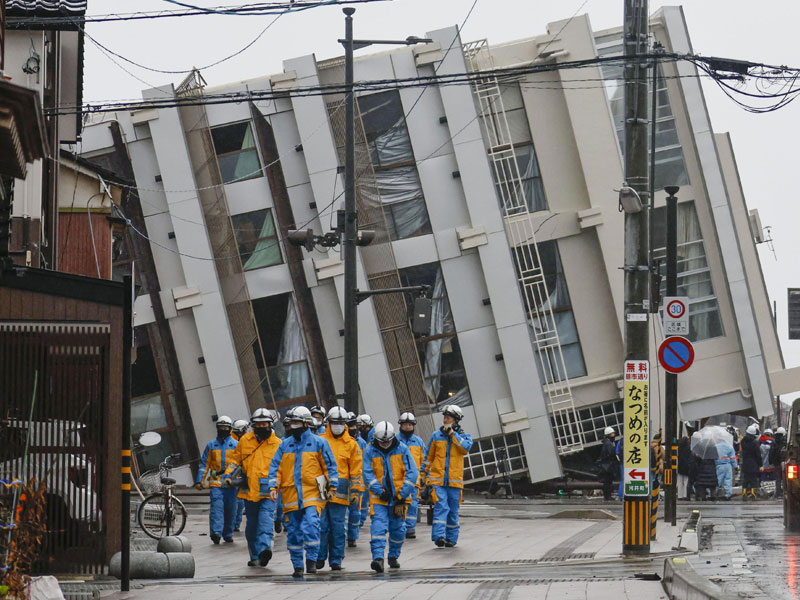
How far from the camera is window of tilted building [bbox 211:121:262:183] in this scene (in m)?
34.3

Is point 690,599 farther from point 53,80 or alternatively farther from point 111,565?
point 53,80

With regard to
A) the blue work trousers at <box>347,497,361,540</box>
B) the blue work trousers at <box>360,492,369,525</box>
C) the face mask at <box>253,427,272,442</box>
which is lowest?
the blue work trousers at <box>347,497,361,540</box>

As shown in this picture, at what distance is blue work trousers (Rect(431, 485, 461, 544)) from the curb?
5564 mm

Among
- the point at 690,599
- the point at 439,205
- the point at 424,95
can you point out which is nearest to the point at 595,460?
the point at 439,205

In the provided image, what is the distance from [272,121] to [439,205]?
4677 mm

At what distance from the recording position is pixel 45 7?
19.2 m

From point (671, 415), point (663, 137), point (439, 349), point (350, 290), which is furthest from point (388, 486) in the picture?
point (663, 137)

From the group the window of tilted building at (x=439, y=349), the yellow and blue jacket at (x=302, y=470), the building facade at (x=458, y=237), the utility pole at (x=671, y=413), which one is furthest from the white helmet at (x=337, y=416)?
the window of tilted building at (x=439, y=349)

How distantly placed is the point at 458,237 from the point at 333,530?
57.0ft

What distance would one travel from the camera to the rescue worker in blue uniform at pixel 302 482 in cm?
1521

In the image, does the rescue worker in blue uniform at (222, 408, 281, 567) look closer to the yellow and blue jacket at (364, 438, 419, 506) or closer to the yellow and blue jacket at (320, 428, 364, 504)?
the yellow and blue jacket at (320, 428, 364, 504)

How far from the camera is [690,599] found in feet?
35.1

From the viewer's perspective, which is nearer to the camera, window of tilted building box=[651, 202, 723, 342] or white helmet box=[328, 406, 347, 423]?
white helmet box=[328, 406, 347, 423]

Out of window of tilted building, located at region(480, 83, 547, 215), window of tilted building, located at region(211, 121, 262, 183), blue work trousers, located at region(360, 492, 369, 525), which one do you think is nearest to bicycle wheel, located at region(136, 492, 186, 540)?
blue work trousers, located at region(360, 492, 369, 525)
